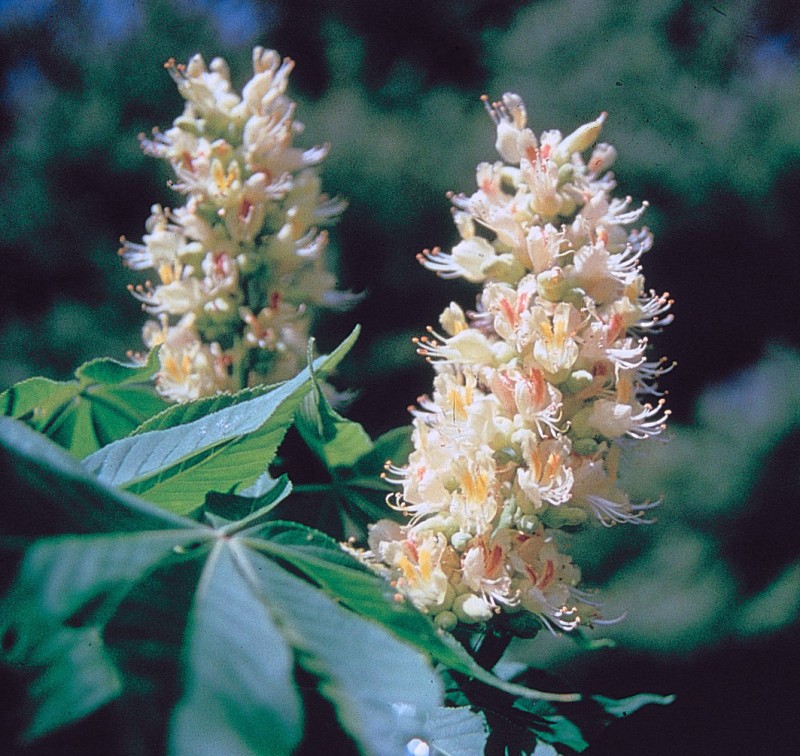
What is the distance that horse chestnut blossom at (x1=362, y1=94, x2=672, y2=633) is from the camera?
2.93ft

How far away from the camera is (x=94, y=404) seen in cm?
108

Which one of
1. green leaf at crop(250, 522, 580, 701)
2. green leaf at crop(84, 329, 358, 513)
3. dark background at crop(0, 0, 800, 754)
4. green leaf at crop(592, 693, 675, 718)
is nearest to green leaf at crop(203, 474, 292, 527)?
green leaf at crop(84, 329, 358, 513)

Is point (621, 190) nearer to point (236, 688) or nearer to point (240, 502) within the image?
point (240, 502)

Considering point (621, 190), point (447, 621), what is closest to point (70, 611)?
point (447, 621)

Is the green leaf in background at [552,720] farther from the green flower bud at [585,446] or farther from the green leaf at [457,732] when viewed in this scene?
the green flower bud at [585,446]

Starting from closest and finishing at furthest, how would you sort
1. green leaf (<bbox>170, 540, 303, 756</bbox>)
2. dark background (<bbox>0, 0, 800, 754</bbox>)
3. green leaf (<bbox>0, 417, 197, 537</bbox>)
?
green leaf (<bbox>170, 540, 303, 756</bbox>), green leaf (<bbox>0, 417, 197, 537</bbox>), dark background (<bbox>0, 0, 800, 754</bbox>)

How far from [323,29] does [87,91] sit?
1.84 metres

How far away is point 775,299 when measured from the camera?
6.41 meters

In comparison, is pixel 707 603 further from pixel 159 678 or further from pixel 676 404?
pixel 159 678

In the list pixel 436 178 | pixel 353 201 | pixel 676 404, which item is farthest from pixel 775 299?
pixel 353 201

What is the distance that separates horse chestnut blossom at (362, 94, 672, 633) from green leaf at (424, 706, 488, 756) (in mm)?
81

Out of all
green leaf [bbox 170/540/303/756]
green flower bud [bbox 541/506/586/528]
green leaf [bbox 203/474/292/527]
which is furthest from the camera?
green flower bud [bbox 541/506/586/528]

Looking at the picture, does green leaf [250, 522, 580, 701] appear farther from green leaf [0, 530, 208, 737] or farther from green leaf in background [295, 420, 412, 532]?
green leaf in background [295, 420, 412, 532]

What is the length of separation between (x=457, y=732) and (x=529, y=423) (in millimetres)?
297
